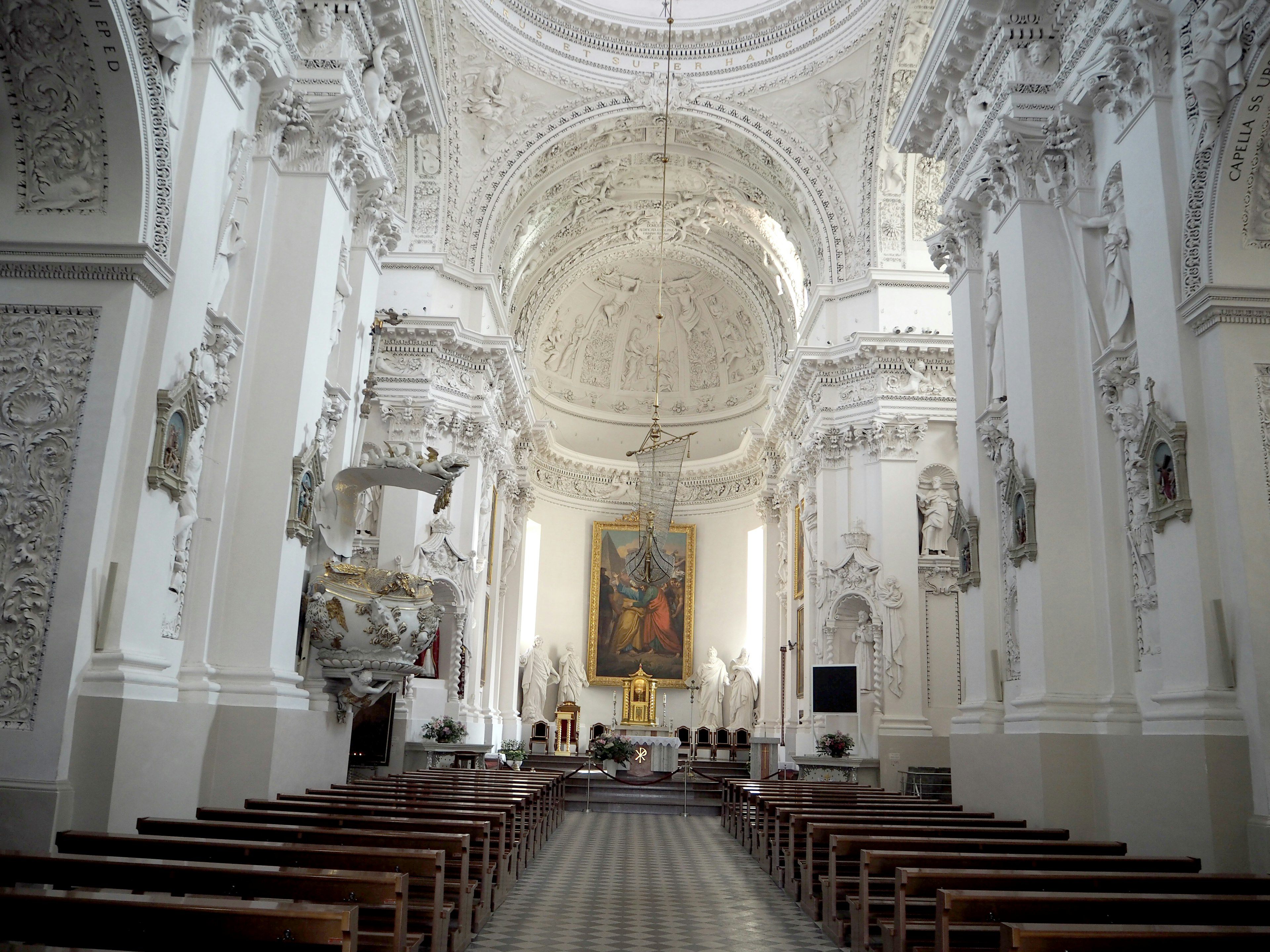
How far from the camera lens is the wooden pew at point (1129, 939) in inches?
137

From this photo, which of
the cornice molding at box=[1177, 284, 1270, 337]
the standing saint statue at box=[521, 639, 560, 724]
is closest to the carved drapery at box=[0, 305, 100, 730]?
the cornice molding at box=[1177, 284, 1270, 337]

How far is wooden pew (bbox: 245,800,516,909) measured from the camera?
7.23 m

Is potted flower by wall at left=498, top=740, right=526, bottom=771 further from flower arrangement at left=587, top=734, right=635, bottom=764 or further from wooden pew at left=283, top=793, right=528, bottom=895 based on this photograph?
wooden pew at left=283, top=793, right=528, bottom=895

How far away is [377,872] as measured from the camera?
4453 mm

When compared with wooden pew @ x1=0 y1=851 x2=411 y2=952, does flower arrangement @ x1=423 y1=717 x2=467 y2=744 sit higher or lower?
higher

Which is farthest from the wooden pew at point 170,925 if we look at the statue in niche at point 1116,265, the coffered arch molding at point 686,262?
the coffered arch molding at point 686,262

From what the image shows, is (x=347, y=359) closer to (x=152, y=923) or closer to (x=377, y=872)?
(x=377, y=872)

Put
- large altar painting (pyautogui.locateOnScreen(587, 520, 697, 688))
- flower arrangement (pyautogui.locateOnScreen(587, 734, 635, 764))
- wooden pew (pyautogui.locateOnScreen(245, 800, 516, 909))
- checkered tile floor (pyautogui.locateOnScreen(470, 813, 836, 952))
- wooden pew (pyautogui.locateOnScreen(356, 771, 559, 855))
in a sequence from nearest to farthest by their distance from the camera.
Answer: checkered tile floor (pyautogui.locateOnScreen(470, 813, 836, 952)), wooden pew (pyautogui.locateOnScreen(245, 800, 516, 909)), wooden pew (pyautogui.locateOnScreen(356, 771, 559, 855)), flower arrangement (pyautogui.locateOnScreen(587, 734, 635, 764)), large altar painting (pyautogui.locateOnScreen(587, 520, 697, 688))

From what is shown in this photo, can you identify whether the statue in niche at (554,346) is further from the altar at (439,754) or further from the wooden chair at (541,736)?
the altar at (439,754)

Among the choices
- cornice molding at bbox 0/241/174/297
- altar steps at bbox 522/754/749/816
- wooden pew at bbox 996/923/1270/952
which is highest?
cornice molding at bbox 0/241/174/297

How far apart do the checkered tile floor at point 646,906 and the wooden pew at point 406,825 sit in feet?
0.72

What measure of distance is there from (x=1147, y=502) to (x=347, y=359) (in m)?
7.84

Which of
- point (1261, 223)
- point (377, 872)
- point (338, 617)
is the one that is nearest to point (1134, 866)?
point (377, 872)

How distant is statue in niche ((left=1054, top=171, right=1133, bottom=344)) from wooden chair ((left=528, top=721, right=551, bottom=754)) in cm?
2070
